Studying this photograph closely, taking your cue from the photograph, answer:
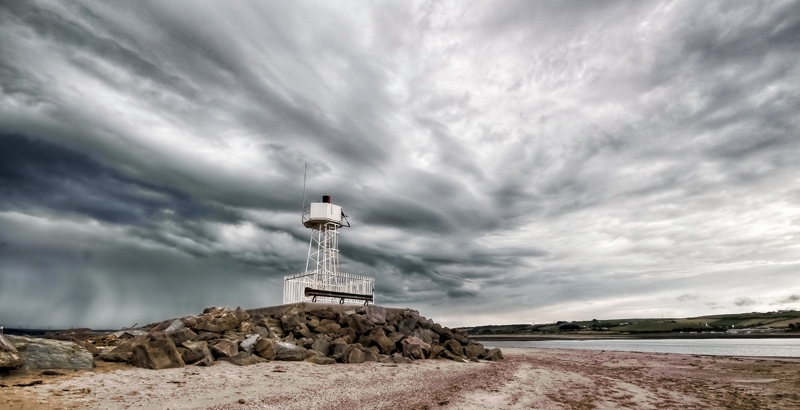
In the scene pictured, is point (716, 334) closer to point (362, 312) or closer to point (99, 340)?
point (362, 312)

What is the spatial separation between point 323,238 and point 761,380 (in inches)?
993

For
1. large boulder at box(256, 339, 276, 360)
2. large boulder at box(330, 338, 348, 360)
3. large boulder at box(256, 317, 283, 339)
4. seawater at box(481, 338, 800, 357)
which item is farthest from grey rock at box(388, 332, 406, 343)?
seawater at box(481, 338, 800, 357)

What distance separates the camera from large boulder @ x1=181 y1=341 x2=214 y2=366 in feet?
Answer: 43.6

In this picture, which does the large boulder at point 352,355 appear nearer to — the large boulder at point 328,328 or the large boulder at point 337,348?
the large boulder at point 337,348

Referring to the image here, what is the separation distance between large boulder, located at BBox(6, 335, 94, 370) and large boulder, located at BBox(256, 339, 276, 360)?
5283mm

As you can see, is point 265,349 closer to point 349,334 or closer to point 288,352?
point 288,352

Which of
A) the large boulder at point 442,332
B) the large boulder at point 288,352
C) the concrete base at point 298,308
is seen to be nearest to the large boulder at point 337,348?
the large boulder at point 288,352

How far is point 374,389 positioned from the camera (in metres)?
12.6

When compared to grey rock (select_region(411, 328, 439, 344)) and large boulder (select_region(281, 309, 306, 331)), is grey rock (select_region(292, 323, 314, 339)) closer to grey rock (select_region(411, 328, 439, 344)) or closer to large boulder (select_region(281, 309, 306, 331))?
large boulder (select_region(281, 309, 306, 331))

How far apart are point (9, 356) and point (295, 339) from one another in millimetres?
10305

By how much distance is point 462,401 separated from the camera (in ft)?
36.4

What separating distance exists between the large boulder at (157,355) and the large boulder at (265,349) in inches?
123

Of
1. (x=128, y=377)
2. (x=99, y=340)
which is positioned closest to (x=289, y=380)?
(x=128, y=377)

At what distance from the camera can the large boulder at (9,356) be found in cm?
958
